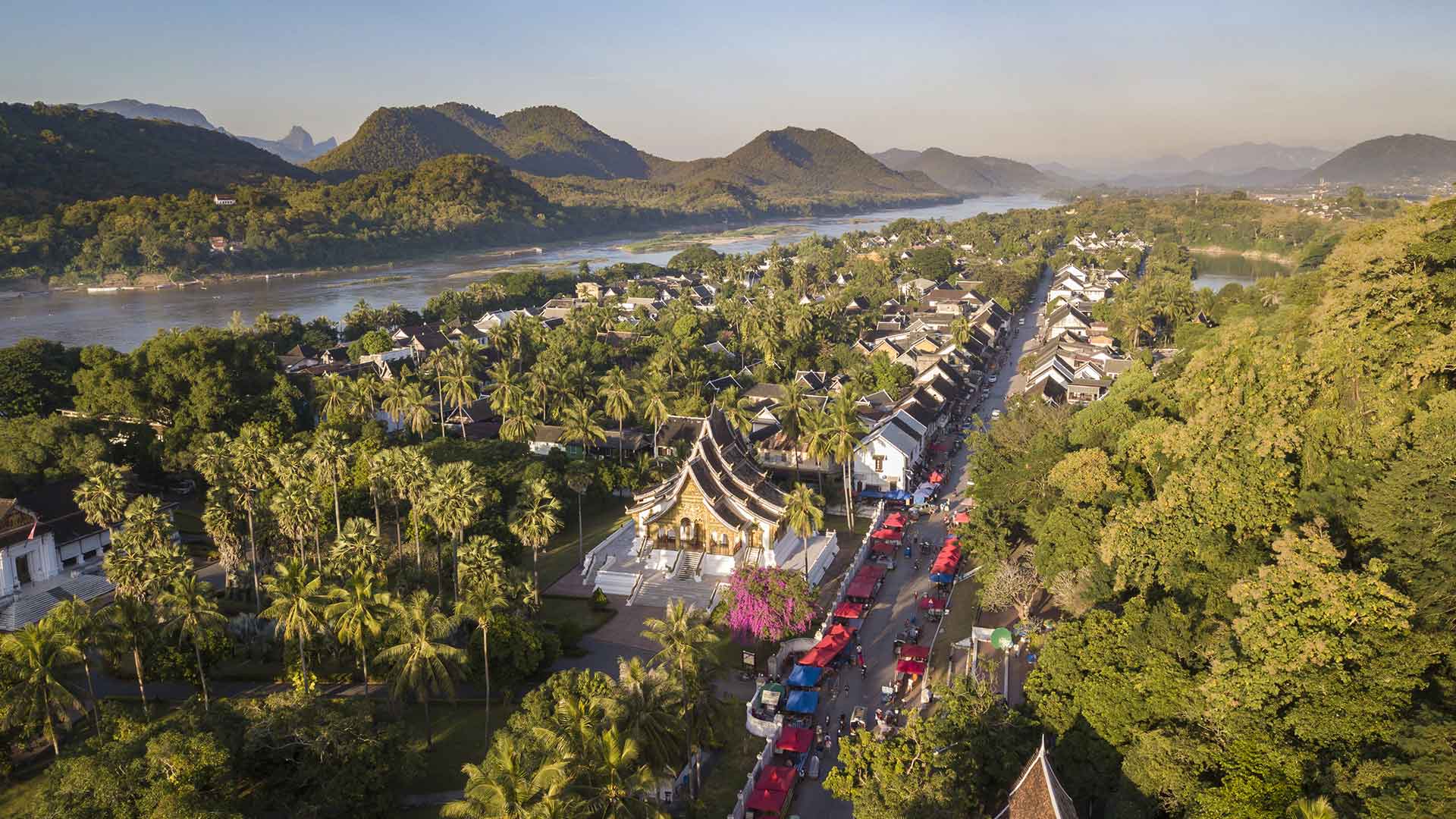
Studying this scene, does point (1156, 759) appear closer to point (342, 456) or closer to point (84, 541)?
point (342, 456)

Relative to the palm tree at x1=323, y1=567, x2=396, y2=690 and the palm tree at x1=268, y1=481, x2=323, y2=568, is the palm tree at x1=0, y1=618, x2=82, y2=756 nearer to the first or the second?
the palm tree at x1=323, y1=567, x2=396, y2=690

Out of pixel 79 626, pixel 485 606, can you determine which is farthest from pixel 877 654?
pixel 79 626

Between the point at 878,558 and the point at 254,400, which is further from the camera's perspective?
the point at 254,400

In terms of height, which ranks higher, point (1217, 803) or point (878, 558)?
point (1217, 803)

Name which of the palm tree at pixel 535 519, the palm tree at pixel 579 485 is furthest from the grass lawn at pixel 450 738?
the palm tree at pixel 579 485

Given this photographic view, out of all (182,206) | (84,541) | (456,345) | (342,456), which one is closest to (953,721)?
(342,456)

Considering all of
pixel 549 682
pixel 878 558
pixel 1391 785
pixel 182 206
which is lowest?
pixel 878 558

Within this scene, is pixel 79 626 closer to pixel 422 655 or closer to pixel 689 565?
pixel 422 655
